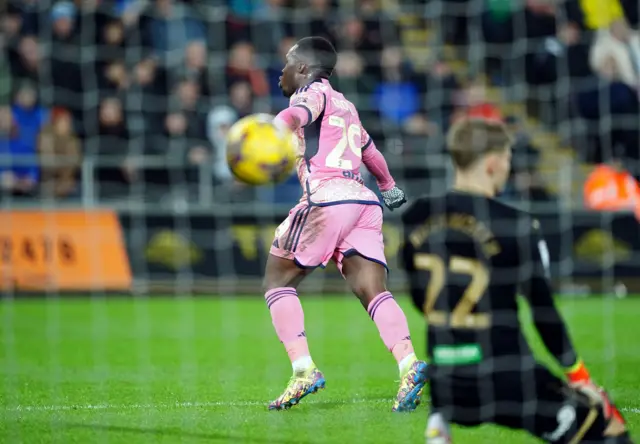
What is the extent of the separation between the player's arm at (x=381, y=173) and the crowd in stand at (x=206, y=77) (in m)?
6.85

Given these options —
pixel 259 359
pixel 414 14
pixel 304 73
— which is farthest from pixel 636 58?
pixel 304 73

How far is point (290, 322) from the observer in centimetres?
599

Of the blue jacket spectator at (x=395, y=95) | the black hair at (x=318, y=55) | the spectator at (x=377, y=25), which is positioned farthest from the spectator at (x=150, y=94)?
the black hair at (x=318, y=55)

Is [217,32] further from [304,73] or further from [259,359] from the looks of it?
[304,73]

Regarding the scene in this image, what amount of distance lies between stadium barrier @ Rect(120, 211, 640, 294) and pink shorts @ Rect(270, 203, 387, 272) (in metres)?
6.91

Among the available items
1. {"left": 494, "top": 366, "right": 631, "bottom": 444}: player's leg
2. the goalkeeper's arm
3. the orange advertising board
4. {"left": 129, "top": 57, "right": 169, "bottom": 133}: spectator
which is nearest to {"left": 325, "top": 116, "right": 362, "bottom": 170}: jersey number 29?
the goalkeeper's arm

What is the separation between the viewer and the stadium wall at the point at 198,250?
42.2 feet

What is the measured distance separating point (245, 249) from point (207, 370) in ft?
18.1

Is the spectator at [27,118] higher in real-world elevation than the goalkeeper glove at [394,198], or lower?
higher

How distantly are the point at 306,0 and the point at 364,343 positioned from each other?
687 centimetres

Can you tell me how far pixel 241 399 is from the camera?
6.32 metres

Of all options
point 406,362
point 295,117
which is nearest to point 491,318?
point 295,117

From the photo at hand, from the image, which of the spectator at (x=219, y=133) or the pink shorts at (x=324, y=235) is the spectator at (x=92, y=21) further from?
the pink shorts at (x=324, y=235)

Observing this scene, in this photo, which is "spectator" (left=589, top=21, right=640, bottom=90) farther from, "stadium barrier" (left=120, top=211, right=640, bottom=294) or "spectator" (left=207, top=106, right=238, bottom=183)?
"spectator" (left=207, top=106, right=238, bottom=183)
